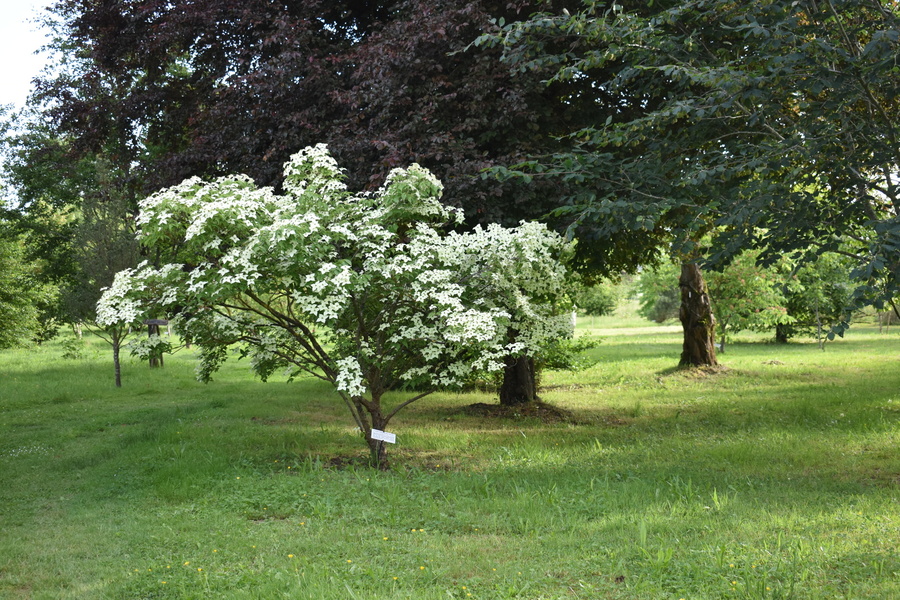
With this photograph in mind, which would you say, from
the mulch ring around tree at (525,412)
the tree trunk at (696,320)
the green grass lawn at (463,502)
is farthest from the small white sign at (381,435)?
the tree trunk at (696,320)

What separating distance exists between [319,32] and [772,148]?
7.09 meters

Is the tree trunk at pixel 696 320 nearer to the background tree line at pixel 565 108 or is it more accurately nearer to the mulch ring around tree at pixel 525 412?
the background tree line at pixel 565 108

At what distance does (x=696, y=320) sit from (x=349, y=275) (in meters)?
12.4

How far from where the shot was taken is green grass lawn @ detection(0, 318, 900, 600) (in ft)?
14.5

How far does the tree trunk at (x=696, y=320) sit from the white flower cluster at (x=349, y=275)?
9.44 meters

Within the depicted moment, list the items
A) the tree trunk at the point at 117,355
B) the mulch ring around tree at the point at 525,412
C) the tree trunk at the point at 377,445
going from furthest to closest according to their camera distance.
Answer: the tree trunk at the point at 117,355, the mulch ring around tree at the point at 525,412, the tree trunk at the point at 377,445

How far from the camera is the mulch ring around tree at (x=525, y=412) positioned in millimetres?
11250

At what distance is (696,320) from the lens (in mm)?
16781

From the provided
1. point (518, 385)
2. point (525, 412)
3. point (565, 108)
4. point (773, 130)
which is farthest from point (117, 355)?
point (773, 130)

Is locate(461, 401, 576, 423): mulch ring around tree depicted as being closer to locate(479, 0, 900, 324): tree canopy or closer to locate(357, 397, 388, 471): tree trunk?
locate(357, 397, 388, 471): tree trunk

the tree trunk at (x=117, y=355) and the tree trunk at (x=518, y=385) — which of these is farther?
the tree trunk at (x=117, y=355)

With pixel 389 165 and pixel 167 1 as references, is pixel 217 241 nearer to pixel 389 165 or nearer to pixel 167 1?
pixel 389 165

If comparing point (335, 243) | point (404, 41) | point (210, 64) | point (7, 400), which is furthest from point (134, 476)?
point (7, 400)

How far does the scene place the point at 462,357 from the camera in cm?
798
